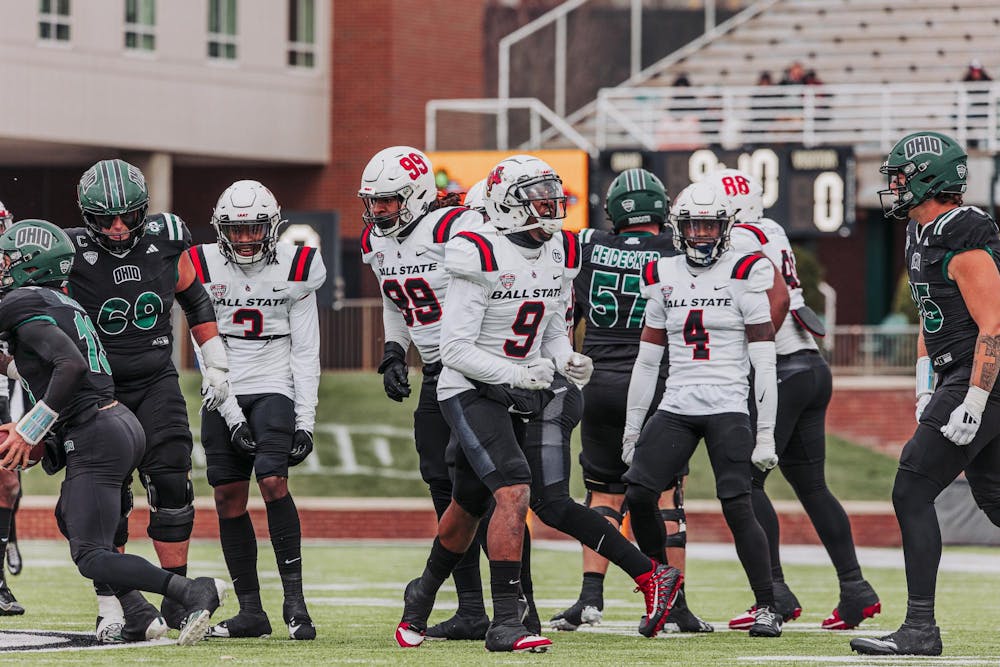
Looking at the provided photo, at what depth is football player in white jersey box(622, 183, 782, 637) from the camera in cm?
809

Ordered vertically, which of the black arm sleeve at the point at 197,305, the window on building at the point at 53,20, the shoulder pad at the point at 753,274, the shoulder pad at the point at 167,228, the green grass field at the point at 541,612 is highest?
the window on building at the point at 53,20

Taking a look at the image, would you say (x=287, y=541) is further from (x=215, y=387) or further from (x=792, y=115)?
(x=792, y=115)

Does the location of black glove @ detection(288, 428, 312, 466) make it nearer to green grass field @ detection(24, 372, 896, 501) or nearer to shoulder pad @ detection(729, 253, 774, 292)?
shoulder pad @ detection(729, 253, 774, 292)

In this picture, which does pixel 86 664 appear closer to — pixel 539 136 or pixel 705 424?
pixel 705 424

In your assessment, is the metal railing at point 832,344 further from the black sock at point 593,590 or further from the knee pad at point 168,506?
the knee pad at point 168,506

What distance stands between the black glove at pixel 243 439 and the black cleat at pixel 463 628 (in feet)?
3.60

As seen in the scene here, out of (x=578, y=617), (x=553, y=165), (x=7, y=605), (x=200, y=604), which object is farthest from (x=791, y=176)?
(x=200, y=604)

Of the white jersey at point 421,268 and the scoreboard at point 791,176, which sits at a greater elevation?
the scoreboard at point 791,176

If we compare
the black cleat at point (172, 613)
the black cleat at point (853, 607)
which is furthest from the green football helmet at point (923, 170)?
the black cleat at point (172, 613)

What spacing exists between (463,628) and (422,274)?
61.3 inches

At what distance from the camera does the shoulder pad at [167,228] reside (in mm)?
8055

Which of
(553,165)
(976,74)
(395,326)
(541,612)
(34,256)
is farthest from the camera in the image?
(976,74)

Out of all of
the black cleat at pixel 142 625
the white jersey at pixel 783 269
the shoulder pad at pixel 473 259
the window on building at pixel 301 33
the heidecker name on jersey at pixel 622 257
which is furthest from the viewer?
the window on building at pixel 301 33

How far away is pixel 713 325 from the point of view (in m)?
8.18
